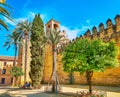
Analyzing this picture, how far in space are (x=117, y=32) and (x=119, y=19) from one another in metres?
1.64

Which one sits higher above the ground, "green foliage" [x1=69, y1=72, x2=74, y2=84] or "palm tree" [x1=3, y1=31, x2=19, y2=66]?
"palm tree" [x1=3, y1=31, x2=19, y2=66]

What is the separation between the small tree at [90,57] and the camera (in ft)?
38.5

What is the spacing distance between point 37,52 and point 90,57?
12500 millimetres

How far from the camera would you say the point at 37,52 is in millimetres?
23094

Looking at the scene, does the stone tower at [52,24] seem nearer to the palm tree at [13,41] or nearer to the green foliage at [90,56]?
the palm tree at [13,41]

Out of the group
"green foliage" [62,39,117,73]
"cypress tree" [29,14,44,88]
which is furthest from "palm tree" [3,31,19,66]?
"green foliage" [62,39,117,73]

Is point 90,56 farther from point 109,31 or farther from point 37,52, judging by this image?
point 37,52

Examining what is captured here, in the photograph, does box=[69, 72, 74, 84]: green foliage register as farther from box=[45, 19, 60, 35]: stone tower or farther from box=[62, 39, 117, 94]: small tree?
box=[62, 39, 117, 94]: small tree

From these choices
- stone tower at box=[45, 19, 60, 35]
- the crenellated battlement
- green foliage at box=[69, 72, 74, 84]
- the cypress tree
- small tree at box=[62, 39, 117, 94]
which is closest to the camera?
small tree at box=[62, 39, 117, 94]

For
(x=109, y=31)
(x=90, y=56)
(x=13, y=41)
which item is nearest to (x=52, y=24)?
(x=13, y=41)

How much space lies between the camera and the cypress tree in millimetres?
22156

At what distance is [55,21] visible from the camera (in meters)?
39.3

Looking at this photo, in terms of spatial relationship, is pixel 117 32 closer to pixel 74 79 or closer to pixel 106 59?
pixel 106 59

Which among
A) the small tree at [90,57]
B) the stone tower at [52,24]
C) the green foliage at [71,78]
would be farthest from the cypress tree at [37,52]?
the stone tower at [52,24]
